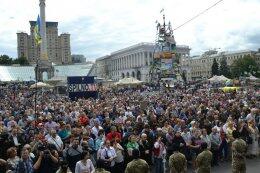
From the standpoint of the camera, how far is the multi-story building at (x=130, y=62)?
5720 inches

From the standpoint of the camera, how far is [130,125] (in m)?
16.4

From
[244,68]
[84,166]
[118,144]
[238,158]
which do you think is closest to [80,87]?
[118,144]

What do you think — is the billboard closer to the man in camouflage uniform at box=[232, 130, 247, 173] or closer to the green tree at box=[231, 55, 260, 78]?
the man in camouflage uniform at box=[232, 130, 247, 173]

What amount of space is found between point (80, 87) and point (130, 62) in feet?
421

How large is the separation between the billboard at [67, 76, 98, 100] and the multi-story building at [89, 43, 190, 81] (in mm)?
98568

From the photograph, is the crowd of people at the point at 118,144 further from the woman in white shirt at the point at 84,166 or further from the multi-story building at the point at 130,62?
the multi-story building at the point at 130,62

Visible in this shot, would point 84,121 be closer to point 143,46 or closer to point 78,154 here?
point 78,154

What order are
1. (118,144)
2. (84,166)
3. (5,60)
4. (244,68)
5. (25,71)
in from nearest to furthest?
(84,166), (118,144), (25,71), (244,68), (5,60)

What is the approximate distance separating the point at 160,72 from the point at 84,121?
159ft

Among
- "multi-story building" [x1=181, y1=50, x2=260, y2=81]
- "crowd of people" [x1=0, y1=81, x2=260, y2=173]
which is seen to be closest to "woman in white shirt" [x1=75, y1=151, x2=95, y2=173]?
"crowd of people" [x1=0, y1=81, x2=260, y2=173]

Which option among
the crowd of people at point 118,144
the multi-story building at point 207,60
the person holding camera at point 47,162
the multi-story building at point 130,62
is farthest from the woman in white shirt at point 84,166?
the multi-story building at point 207,60

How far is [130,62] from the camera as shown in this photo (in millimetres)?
158250

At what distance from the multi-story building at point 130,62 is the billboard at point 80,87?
98568mm

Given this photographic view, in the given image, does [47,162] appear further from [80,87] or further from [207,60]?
[207,60]
